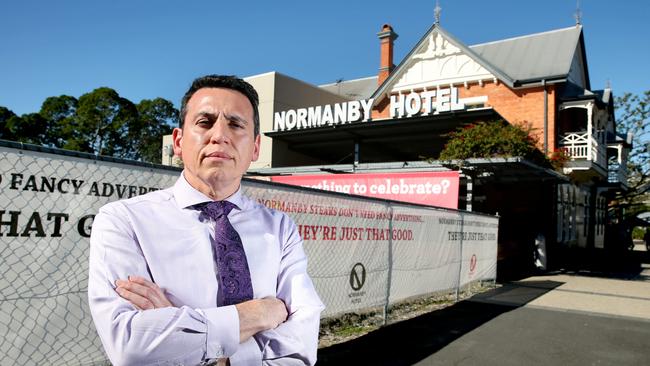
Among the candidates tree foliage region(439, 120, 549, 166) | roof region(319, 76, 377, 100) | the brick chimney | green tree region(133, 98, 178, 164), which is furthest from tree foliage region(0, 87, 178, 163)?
tree foliage region(439, 120, 549, 166)

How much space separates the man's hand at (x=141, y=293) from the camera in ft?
4.52

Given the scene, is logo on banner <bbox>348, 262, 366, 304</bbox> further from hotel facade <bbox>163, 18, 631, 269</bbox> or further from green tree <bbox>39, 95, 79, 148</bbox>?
green tree <bbox>39, 95, 79, 148</bbox>

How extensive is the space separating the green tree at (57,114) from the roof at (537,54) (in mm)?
52507

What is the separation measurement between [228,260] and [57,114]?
66977 millimetres

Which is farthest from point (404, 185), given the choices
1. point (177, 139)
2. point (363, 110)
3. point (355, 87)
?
point (355, 87)

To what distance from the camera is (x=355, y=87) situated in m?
32.8

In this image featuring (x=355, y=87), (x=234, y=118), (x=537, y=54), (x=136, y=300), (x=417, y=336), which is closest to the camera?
(x=136, y=300)

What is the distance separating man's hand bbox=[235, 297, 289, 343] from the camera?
1466 millimetres

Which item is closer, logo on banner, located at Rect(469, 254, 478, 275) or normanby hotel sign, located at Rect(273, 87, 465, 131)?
logo on banner, located at Rect(469, 254, 478, 275)

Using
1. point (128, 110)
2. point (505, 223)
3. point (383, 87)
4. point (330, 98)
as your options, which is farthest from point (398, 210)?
point (128, 110)

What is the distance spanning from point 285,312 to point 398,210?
573 cm

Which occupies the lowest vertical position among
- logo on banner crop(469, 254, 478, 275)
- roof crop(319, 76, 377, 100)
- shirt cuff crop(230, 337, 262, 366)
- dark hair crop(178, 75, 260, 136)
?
logo on banner crop(469, 254, 478, 275)

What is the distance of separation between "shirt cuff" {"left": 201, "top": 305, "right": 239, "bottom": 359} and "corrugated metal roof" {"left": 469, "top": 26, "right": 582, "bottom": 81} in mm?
21085

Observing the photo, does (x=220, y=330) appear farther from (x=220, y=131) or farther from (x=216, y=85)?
(x=216, y=85)
